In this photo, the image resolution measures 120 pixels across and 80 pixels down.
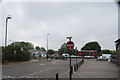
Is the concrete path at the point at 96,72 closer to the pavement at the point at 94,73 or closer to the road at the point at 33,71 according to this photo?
the pavement at the point at 94,73

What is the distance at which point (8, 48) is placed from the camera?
36.7m

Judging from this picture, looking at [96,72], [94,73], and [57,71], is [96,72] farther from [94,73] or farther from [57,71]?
[57,71]

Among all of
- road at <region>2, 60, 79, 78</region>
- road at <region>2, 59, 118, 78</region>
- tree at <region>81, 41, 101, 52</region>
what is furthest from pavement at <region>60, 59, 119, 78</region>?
tree at <region>81, 41, 101, 52</region>

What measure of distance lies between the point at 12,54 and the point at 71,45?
24.5m

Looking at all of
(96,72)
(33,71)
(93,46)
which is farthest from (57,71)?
(93,46)

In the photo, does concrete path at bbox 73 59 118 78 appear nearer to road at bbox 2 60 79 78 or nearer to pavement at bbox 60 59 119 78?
pavement at bbox 60 59 119 78

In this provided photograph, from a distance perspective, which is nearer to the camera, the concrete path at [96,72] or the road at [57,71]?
the concrete path at [96,72]

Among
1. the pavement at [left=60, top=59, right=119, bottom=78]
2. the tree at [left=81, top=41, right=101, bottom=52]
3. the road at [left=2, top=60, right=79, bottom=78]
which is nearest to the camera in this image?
the pavement at [left=60, top=59, right=119, bottom=78]

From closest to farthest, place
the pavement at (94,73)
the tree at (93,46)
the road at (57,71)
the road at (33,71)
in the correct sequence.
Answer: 1. the pavement at (94,73)
2. the road at (57,71)
3. the road at (33,71)
4. the tree at (93,46)

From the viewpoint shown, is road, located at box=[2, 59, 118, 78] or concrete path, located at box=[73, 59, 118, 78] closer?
concrete path, located at box=[73, 59, 118, 78]

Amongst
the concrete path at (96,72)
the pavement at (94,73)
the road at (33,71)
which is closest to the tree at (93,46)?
the concrete path at (96,72)

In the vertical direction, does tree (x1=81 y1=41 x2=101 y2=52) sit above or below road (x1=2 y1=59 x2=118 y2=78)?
above

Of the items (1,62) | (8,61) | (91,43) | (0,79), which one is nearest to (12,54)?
(8,61)

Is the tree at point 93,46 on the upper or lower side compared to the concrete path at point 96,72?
upper
